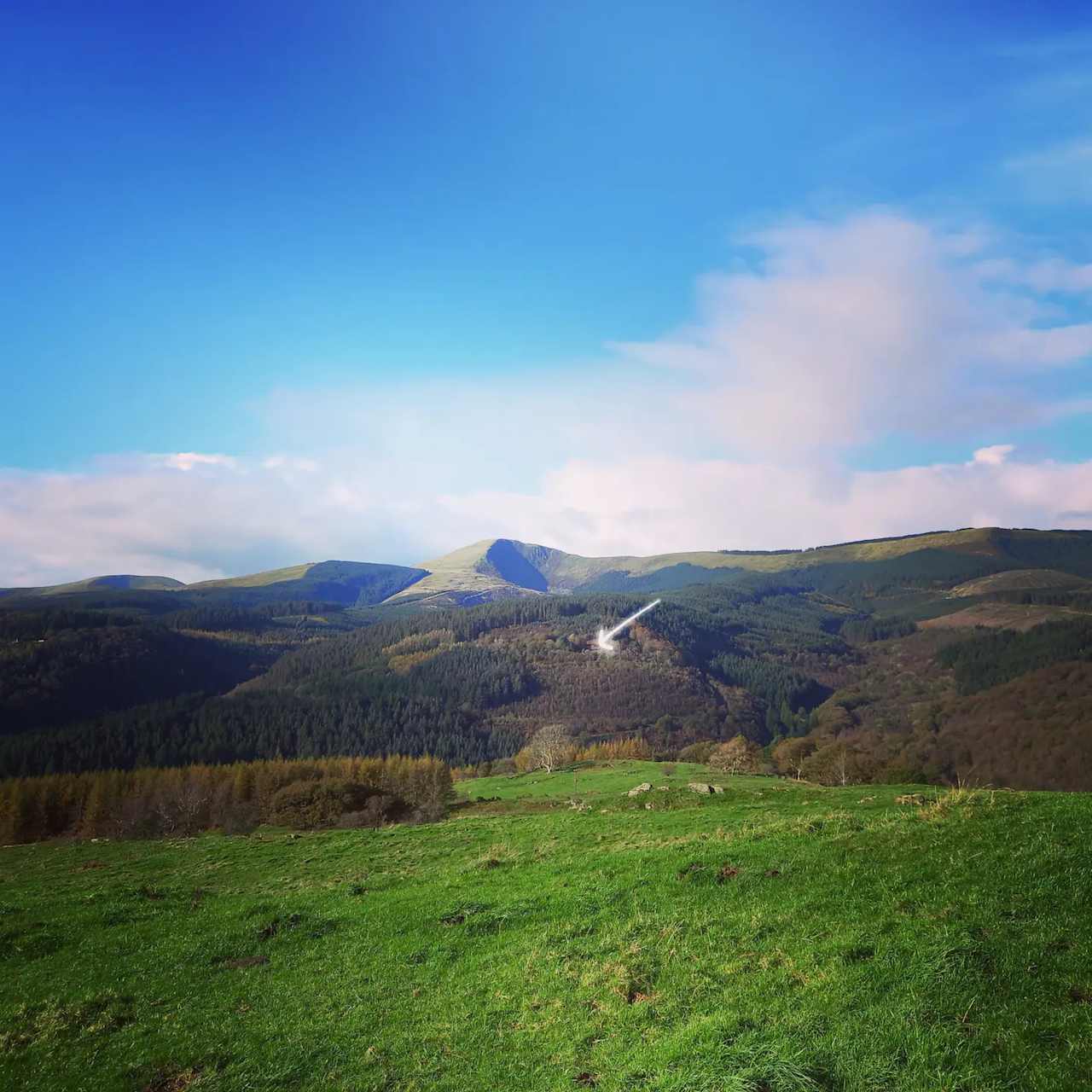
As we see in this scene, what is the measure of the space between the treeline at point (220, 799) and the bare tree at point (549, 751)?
28.7m

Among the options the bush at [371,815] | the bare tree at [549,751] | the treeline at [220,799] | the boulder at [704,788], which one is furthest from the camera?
the bare tree at [549,751]

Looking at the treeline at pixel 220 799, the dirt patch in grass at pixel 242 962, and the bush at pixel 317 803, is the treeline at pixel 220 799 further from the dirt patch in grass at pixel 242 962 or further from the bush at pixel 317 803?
the dirt patch in grass at pixel 242 962

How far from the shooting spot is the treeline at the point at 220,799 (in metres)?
70.6

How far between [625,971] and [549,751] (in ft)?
448

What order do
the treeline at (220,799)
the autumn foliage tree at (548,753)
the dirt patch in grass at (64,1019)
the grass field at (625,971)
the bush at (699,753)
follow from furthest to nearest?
the autumn foliage tree at (548,753) → the bush at (699,753) → the treeline at (220,799) → the dirt patch in grass at (64,1019) → the grass field at (625,971)

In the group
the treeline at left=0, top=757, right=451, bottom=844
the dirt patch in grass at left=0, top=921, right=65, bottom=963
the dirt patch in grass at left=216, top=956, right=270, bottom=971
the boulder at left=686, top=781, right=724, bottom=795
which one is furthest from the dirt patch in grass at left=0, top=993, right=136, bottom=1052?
the treeline at left=0, top=757, right=451, bottom=844

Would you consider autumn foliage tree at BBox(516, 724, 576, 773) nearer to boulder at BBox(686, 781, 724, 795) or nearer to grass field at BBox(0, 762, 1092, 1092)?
boulder at BBox(686, 781, 724, 795)

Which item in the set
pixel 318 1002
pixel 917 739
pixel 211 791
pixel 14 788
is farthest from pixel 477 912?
pixel 917 739

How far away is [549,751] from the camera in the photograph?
145 meters

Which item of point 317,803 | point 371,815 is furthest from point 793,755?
point 317,803

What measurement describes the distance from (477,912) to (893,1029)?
48.4 feet

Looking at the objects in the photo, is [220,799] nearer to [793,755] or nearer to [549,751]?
[549,751]

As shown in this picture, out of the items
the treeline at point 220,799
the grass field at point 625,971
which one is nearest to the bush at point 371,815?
the treeline at point 220,799

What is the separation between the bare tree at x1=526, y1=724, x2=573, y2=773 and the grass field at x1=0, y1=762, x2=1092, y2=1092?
8633 cm
